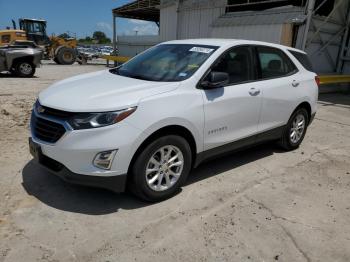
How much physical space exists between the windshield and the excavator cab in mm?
22964

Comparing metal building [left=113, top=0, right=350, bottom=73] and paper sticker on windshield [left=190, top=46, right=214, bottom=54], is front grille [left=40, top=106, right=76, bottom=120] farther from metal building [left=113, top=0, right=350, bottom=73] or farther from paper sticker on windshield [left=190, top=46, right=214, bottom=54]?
metal building [left=113, top=0, right=350, bottom=73]

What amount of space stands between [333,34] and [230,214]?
13949 millimetres

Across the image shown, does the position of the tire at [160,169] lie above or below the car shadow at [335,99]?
above

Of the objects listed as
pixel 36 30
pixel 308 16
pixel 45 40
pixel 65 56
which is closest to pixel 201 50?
pixel 308 16

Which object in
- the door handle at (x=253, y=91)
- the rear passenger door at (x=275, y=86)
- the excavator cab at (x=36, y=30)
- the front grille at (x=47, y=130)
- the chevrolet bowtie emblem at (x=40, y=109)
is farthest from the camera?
the excavator cab at (x=36, y=30)

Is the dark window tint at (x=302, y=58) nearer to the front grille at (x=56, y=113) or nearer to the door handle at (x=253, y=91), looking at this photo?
the door handle at (x=253, y=91)

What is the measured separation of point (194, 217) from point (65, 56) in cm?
2268

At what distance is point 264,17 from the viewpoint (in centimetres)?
1355

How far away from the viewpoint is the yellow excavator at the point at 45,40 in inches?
913

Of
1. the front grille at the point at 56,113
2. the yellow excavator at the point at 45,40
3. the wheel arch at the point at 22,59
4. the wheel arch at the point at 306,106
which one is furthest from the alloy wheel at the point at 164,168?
the yellow excavator at the point at 45,40

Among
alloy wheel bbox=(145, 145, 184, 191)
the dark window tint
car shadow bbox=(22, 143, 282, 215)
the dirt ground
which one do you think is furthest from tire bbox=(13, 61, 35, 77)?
alloy wheel bbox=(145, 145, 184, 191)

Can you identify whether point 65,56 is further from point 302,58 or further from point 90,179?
point 90,179

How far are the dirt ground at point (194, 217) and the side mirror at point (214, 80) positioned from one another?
4.09ft

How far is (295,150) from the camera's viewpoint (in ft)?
18.8
